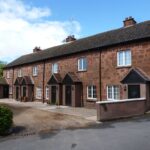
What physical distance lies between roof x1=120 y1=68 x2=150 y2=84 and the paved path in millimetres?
6309

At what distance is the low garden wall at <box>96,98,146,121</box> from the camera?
52.9 ft

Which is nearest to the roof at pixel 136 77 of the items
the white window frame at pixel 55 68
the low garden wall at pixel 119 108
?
the low garden wall at pixel 119 108

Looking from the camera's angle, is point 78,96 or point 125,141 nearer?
point 125,141

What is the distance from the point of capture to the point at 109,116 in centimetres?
1634

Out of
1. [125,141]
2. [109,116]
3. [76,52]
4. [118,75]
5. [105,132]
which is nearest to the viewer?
[125,141]

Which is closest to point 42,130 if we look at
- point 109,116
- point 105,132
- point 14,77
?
point 105,132

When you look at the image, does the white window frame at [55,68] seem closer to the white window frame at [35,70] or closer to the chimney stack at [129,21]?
the white window frame at [35,70]

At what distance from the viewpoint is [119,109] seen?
54.9 ft

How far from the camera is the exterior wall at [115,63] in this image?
66.0ft

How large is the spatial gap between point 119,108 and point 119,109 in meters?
0.07

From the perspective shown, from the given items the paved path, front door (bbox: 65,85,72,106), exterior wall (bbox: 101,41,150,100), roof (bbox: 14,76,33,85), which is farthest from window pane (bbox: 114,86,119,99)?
roof (bbox: 14,76,33,85)

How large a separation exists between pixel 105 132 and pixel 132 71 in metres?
8.89

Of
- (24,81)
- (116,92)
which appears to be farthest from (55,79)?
(24,81)

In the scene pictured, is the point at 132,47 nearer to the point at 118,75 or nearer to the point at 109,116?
the point at 118,75
